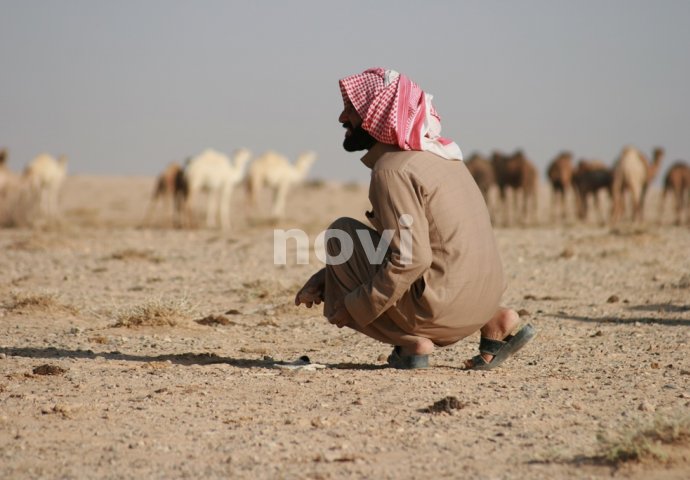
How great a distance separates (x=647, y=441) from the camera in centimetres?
394

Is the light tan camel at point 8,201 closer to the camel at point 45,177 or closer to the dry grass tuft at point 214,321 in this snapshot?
the camel at point 45,177

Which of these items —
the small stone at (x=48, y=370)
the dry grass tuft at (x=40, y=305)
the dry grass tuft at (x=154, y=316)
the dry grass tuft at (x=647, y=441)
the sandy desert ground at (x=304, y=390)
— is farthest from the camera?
the dry grass tuft at (x=40, y=305)

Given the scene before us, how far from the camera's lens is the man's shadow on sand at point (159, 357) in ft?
20.4

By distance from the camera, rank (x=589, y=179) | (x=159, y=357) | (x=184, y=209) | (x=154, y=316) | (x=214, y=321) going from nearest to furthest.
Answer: (x=159, y=357), (x=154, y=316), (x=214, y=321), (x=184, y=209), (x=589, y=179)

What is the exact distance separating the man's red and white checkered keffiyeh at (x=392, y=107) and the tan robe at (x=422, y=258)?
83 mm

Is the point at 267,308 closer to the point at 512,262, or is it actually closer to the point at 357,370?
the point at 357,370

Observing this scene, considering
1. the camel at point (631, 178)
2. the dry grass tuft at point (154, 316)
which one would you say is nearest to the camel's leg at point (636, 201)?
the camel at point (631, 178)

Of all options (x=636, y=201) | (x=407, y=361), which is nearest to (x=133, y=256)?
(x=407, y=361)

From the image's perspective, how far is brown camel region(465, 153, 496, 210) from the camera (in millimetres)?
25703

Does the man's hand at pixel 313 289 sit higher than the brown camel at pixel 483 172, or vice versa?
the brown camel at pixel 483 172

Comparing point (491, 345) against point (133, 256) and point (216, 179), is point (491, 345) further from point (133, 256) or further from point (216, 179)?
point (216, 179)

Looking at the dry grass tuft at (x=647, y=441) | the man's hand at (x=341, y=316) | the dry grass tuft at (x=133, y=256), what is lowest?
the dry grass tuft at (x=647, y=441)

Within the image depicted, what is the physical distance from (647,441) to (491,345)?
6.02 feet

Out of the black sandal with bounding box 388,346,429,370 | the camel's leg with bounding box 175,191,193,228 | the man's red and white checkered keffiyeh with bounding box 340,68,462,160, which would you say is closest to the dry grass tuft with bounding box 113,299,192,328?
the black sandal with bounding box 388,346,429,370
